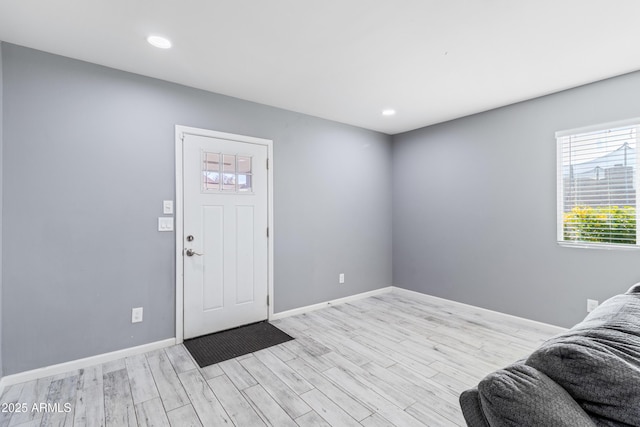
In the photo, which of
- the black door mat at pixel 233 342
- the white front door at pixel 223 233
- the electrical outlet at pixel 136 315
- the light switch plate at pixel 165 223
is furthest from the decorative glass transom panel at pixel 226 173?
the black door mat at pixel 233 342

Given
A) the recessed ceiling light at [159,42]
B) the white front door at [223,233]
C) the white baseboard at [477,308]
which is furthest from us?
the white baseboard at [477,308]

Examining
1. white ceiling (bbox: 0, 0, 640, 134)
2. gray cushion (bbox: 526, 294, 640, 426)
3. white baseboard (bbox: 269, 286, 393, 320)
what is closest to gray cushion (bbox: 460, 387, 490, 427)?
gray cushion (bbox: 526, 294, 640, 426)

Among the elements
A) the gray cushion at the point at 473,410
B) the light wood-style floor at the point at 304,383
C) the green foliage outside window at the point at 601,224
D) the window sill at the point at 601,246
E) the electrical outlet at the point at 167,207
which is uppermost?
the electrical outlet at the point at 167,207

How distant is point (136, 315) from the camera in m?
2.73

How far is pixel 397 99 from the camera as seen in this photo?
11.1 feet

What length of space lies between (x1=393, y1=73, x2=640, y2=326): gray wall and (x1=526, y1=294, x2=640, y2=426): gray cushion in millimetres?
2688

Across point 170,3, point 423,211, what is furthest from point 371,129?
point 170,3

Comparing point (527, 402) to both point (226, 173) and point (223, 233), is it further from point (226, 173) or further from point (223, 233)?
point (226, 173)

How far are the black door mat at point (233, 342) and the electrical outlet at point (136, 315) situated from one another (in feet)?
1.62

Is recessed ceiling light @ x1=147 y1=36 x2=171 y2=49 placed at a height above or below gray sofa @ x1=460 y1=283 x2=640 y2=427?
above

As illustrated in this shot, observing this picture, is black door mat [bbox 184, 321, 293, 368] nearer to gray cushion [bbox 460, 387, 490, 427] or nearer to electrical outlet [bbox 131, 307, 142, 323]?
electrical outlet [bbox 131, 307, 142, 323]

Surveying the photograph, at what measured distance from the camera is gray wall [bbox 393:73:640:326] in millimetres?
2930

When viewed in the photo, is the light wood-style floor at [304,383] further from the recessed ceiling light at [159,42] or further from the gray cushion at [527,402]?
the recessed ceiling light at [159,42]

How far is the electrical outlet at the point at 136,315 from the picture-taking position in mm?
2713
